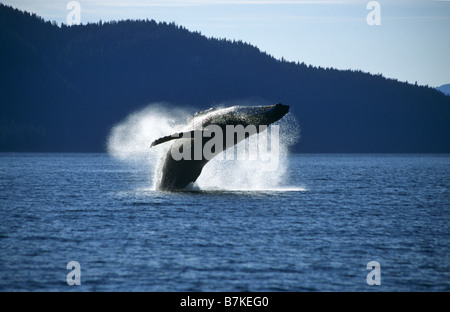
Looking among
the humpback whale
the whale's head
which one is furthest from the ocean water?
the whale's head

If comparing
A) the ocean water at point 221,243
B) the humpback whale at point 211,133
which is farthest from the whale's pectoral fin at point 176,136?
the ocean water at point 221,243

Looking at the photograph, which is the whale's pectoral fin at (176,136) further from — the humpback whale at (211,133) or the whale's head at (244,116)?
the whale's head at (244,116)

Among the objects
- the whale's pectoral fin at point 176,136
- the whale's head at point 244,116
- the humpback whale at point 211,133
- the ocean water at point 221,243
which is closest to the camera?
the ocean water at point 221,243

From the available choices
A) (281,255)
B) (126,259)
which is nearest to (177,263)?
(126,259)

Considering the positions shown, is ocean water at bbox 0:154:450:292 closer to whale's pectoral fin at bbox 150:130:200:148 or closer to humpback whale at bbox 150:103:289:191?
humpback whale at bbox 150:103:289:191

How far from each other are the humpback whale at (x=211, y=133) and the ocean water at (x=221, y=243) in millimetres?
1786

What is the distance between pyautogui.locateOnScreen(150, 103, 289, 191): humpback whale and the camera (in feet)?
78.8

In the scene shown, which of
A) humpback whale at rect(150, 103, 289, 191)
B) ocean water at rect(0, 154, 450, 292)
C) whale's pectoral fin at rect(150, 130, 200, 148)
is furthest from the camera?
humpback whale at rect(150, 103, 289, 191)

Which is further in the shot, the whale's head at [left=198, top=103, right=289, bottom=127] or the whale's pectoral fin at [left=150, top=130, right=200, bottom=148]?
the whale's head at [left=198, top=103, right=289, bottom=127]

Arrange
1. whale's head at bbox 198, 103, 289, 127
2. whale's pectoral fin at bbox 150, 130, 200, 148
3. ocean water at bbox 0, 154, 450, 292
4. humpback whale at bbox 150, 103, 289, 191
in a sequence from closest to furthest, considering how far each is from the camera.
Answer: ocean water at bbox 0, 154, 450, 292 → whale's pectoral fin at bbox 150, 130, 200, 148 → whale's head at bbox 198, 103, 289, 127 → humpback whale at bbox 150, 103, 289, 191

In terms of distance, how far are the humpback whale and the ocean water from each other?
1786 millimetres

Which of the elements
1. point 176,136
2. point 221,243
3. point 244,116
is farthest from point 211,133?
point 221,243

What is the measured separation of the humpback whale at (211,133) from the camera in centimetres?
Result: 2402
